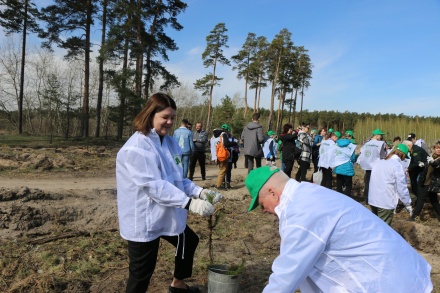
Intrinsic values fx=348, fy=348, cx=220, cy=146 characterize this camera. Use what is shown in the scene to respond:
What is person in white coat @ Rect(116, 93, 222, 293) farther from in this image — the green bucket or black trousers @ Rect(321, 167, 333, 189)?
black trousers @ Rect(321, 167, 333, 189)

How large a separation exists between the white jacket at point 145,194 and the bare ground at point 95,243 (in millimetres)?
1299

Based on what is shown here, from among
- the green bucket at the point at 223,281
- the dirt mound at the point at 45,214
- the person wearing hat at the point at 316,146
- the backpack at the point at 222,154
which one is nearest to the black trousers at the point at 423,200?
the person wearing hat at the point at 316,146

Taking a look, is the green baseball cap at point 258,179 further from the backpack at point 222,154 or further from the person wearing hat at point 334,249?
the backpack at point 222,154

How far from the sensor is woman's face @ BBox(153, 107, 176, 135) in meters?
2.78

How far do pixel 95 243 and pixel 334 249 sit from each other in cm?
402

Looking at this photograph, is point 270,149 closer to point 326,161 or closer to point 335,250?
point 326,161

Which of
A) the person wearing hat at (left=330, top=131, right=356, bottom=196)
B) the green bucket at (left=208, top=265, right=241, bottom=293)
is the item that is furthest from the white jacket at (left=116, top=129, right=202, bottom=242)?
the person wearing hat at (left=330, top=131, right=356, bottom=196)

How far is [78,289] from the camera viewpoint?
3568 mm

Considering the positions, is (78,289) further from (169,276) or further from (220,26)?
(220,26)

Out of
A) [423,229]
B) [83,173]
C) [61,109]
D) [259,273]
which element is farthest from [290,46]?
[259,273]

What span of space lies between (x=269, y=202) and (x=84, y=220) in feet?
16.3

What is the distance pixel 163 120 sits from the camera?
2.79m

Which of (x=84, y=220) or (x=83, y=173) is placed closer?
(x=84, y=220)

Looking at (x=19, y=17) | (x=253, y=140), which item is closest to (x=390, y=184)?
(x=253, y=140)
